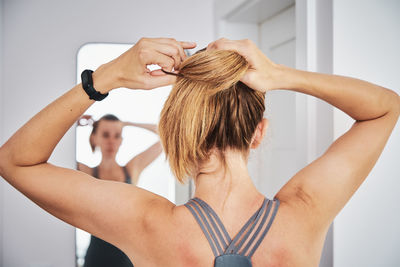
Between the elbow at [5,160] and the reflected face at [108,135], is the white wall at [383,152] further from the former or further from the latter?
the reflected face at [108,135]

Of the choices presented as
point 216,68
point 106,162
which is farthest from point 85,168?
point 216,68

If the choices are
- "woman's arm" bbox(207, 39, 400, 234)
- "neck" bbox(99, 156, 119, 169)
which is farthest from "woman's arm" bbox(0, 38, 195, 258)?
"neck" bbox(99, 156, 119, 169)

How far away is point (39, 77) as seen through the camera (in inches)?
68.7

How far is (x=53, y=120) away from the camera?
70 centimetres

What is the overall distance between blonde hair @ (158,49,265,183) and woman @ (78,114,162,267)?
105cm

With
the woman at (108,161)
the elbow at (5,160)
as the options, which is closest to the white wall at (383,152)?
the elbow at (5,160)

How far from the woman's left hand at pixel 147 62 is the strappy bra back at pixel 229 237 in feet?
0.89

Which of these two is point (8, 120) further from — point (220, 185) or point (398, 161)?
point (398, 161)

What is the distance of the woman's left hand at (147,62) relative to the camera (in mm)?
650

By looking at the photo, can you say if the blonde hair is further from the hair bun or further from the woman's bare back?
the woman's bare back

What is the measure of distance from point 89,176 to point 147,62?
0.27 m

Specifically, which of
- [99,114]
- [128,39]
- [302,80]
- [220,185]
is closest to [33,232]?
[99,114]

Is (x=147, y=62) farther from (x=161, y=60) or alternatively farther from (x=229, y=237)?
(x=229, y=237)

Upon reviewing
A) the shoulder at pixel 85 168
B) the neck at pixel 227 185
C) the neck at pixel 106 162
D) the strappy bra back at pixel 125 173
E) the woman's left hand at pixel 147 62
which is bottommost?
the strappy bra back at pixel 125 173
